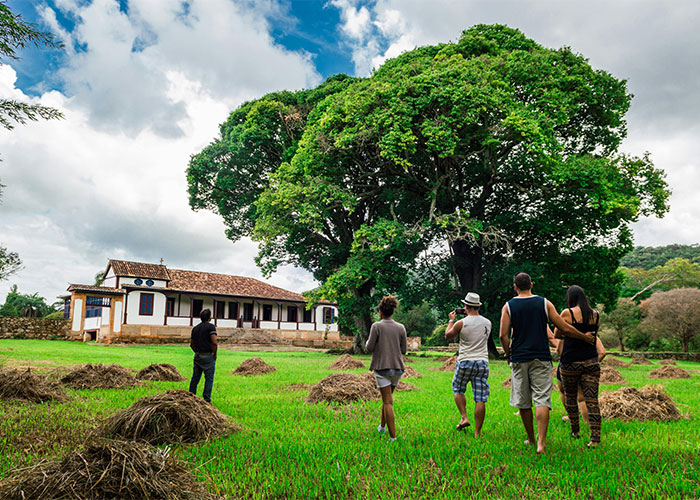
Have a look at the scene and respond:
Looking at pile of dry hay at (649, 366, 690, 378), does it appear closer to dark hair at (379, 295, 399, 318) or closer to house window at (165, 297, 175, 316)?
dark hair at (379, 295, 399, 318)

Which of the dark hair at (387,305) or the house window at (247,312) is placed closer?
the dark hair at (387,305)

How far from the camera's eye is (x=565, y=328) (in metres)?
5.58

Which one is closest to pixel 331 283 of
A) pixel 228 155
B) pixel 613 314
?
pixel 228 155

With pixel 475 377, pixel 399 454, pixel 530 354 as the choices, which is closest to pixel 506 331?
pixel 530 354

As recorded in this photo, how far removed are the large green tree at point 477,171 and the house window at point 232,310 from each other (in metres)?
17.6

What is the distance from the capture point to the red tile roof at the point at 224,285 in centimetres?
3953

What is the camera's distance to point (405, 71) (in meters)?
21.3

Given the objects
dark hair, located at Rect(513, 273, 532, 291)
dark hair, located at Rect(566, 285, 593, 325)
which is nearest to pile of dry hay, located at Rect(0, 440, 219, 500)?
dark hair, located at Rect(513, 273, 532, 291)

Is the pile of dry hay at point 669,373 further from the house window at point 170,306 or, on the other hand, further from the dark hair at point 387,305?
the house window at point 170,306

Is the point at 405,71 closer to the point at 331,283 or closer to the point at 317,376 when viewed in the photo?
the point at 331,283

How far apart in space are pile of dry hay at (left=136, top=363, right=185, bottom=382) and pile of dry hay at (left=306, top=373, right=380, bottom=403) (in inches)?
162

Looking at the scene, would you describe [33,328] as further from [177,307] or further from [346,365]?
[346,365]

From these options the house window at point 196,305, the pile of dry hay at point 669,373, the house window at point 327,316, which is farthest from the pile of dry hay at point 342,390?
the house window at point 327,316

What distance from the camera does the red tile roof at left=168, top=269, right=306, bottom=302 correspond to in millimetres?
39531
